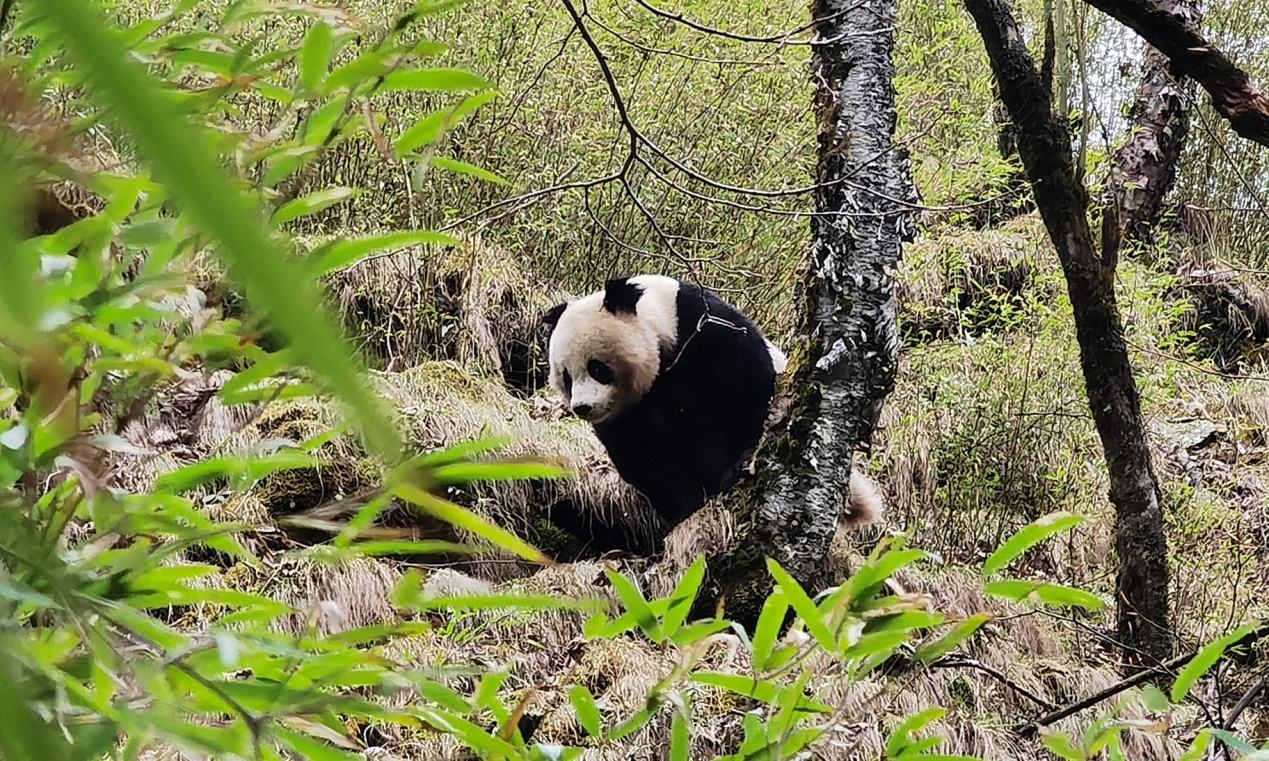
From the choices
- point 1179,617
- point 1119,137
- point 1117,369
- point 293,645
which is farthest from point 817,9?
point 1119,137

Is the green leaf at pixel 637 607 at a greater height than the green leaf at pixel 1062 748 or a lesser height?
greater

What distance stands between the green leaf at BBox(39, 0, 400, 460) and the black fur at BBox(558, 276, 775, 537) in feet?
12.0

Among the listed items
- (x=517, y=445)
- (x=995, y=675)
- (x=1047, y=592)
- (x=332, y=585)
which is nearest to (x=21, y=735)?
(x=1047, y=592)

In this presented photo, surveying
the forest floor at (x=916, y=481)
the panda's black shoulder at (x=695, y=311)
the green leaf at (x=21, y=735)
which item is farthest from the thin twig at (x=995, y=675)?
the panda's black shoulder at (x=695, y=311)

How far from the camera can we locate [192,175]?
166 mm

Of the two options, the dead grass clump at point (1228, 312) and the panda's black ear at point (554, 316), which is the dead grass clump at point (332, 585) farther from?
A: the dead grass clump at point (1228, 312)

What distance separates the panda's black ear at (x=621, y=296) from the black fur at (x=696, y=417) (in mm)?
218

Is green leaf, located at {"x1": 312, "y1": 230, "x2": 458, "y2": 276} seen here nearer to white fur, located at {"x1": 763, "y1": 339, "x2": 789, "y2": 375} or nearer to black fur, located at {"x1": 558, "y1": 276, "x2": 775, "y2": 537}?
black fur, located at {"x1": 558, "y1": 276, "x2": 775, "y2": 537}

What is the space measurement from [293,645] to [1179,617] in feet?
12.3

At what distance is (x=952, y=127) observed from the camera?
5.73 m

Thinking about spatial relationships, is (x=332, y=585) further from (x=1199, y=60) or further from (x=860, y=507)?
(x=1199, y=60)

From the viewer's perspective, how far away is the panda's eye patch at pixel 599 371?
13.0 feet

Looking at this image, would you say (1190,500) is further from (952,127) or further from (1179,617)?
(952,127)

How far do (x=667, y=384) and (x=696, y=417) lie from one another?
151mm
